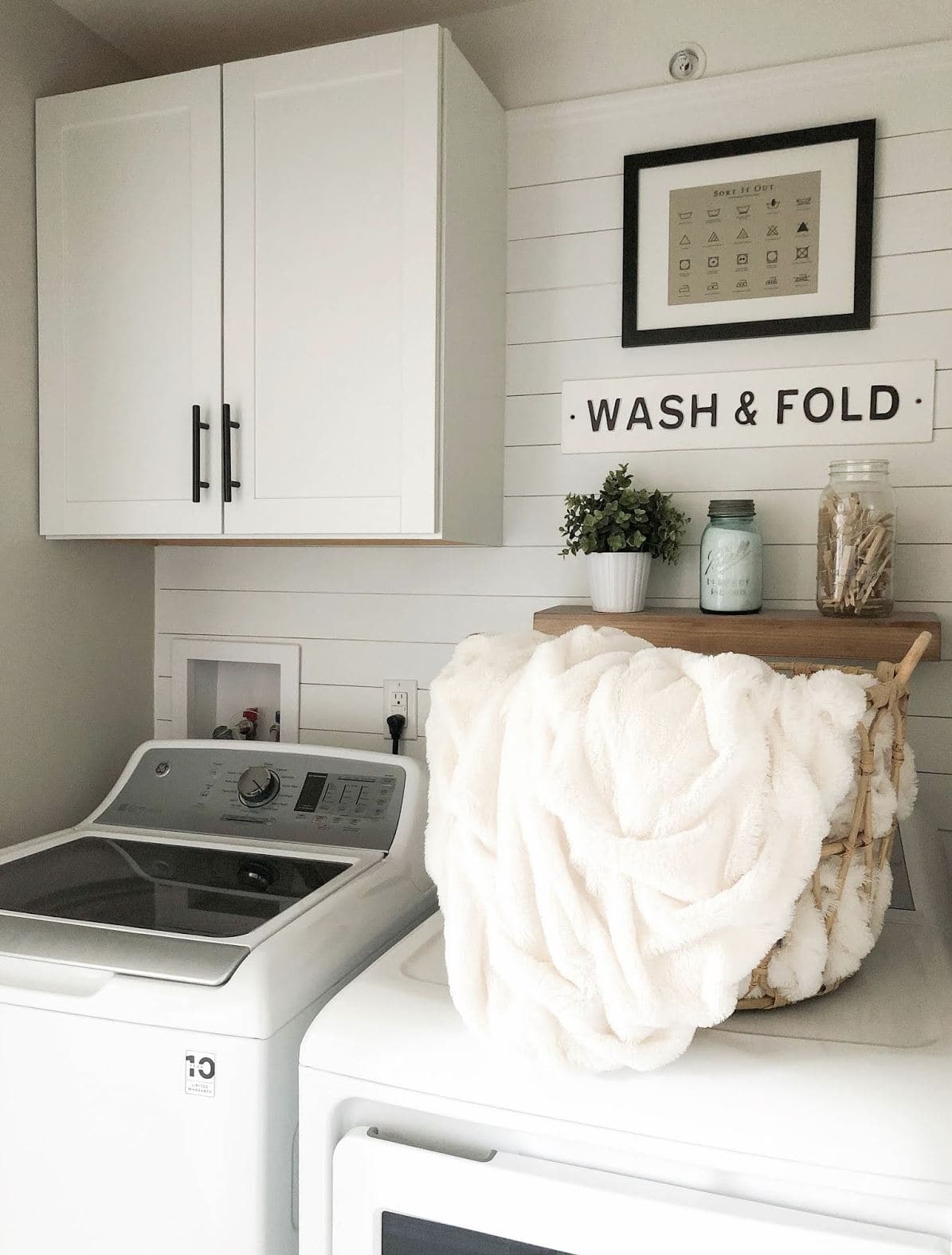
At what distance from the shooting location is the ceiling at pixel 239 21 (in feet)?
Result: 5.88

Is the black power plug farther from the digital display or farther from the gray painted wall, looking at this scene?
the gray painted wall

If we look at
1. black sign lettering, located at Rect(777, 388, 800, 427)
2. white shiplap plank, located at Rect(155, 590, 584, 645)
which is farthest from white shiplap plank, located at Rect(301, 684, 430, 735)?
black sign lettering, located at Rect(777, 388, 800, 427)

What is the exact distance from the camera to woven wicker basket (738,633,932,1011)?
3.11 ft

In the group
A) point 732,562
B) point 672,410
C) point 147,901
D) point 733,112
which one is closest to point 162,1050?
point 147,901

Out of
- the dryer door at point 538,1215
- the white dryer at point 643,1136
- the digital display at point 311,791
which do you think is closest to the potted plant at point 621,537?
the digital display at point 311,791

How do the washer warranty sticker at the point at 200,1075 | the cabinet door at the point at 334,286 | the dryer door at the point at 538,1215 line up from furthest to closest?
1. the cabinet door at the point at 334,286
2. the washer warranty sticker at the point at 200,1075
3. the dryer door at the point at 538,1215

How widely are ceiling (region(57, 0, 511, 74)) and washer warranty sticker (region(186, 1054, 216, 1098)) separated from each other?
1.71 metres

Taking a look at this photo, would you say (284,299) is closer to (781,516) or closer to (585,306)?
(585,306)

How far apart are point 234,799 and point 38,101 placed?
49.7 inches

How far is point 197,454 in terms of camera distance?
1.65 m

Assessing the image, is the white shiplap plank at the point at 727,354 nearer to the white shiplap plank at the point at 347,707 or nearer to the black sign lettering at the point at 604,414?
the black sign lettering at the point at 604,414

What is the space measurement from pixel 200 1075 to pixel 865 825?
2.47 ft

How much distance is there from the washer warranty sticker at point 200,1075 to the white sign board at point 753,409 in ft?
3.74

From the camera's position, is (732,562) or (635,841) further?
(732,562)
